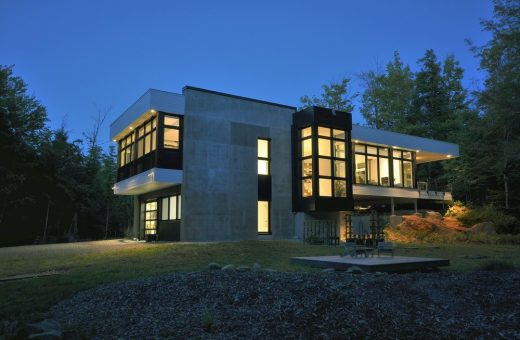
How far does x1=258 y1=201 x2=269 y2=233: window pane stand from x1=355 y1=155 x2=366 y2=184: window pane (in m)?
6.17

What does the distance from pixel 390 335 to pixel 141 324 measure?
2793mm

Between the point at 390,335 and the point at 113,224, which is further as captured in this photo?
the point at 113,224

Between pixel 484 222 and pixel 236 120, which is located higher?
pixel 236 120

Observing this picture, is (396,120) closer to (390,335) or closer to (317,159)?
(317,159)

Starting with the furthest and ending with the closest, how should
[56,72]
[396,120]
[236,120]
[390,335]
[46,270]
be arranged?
[56,72] < [396,120] < [236,120] < [46,270] < [390,335]

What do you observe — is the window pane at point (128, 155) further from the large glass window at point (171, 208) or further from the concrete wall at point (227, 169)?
the concrete wall at point (227, 169)

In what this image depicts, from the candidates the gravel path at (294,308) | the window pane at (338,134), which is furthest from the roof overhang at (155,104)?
the gravel path at (294,308)

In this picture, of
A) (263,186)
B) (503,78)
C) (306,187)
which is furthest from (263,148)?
(503,78)

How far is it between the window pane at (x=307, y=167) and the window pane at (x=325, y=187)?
0.76m

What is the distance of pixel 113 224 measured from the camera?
112 ft

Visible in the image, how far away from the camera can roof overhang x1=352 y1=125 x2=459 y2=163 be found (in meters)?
24.1

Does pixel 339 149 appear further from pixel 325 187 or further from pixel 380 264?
pixel 380 264

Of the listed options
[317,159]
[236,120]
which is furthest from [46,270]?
[317,159]

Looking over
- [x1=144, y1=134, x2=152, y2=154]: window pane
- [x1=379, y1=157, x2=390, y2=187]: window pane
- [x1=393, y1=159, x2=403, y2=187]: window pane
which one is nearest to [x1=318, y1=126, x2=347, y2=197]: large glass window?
[x1=379, y1=157, x2=390, y2=187]: window pane
